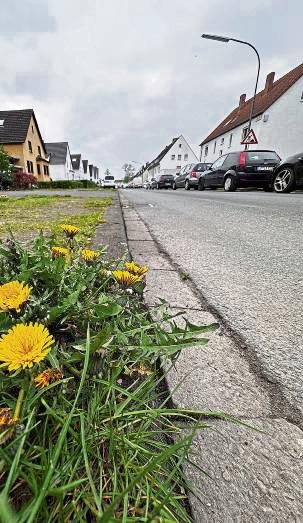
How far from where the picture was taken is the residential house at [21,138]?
30.8 metres

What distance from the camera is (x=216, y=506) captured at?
517mm

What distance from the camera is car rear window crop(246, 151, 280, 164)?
10.9 meters

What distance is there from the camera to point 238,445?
0.64 m

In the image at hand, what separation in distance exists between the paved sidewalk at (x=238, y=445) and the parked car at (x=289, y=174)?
29.2 feet

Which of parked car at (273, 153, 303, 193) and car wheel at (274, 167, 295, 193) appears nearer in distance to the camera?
parked car at (273, 153, 303, 193)

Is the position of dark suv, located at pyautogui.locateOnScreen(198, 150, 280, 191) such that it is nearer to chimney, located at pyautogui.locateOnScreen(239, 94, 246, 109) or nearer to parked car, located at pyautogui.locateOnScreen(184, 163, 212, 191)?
parked car, located at pyautogui.locateOnScreen(184, 163, 212, 191)

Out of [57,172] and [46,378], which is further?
[57,172]

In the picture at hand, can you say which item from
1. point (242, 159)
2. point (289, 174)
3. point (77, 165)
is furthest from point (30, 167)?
point (77, 165)

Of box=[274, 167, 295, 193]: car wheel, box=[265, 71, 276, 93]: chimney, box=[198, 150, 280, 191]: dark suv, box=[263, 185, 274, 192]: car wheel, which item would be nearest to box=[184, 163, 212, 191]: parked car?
box=[198, 150, 280, 191]: dark suv

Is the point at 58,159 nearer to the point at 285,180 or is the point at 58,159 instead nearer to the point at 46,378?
the point at 285,180

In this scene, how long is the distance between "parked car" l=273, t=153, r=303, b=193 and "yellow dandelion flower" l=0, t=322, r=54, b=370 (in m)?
9.31

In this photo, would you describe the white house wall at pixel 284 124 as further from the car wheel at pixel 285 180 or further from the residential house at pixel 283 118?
the car wheel at pixel 285 180

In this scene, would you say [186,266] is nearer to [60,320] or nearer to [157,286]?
[157,286]

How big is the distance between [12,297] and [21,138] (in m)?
36.1
